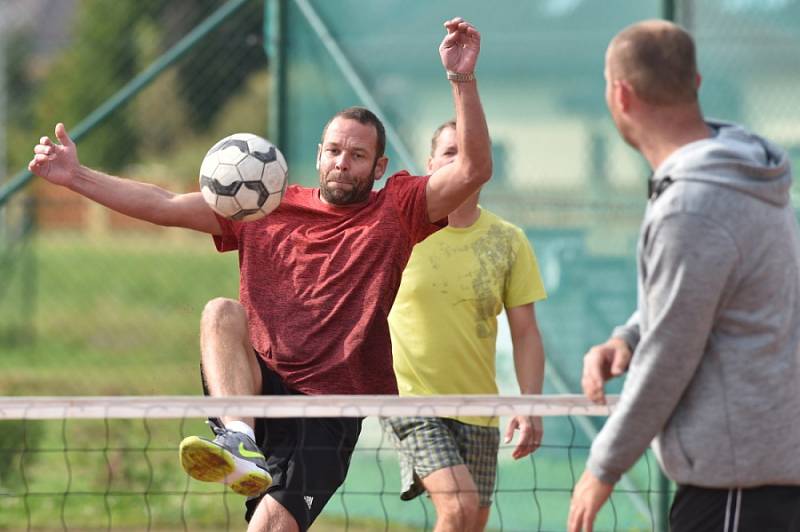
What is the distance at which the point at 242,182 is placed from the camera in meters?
5.61

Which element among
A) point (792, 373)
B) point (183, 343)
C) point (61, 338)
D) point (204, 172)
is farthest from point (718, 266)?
point (61, 338)

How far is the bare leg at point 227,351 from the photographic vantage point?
5387mm

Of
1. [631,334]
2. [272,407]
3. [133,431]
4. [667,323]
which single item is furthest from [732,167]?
[133,431]

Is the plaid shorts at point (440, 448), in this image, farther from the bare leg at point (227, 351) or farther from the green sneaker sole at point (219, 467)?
the green sneaker sole at point (219, 467)

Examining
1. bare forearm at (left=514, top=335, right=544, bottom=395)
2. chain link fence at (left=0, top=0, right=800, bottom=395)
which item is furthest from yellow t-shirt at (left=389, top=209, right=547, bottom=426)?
chain link fence at (left=0, top=0, right=800, bottom=395)

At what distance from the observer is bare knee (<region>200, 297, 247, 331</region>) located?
214 inches

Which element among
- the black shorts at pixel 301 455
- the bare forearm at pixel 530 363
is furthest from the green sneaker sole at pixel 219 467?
the bare forearm at pixel 530 363

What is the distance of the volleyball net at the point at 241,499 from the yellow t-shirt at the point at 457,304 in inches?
15.2

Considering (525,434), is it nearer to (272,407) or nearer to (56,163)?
(272,407)

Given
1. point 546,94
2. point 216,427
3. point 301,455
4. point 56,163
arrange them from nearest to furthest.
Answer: point 216,427, point 301,455, point 56,163, point 546,94

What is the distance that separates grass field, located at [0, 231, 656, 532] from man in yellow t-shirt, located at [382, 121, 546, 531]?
356 mm

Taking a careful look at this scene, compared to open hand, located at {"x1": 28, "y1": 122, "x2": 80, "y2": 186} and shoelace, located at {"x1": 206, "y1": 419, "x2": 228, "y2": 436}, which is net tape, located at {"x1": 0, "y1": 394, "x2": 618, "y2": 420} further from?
open hand, located at {"x1": 28, "y1": 122, "x2": 80, "y2": 186}

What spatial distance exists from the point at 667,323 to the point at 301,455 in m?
2.31

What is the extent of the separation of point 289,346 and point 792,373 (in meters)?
2.39
